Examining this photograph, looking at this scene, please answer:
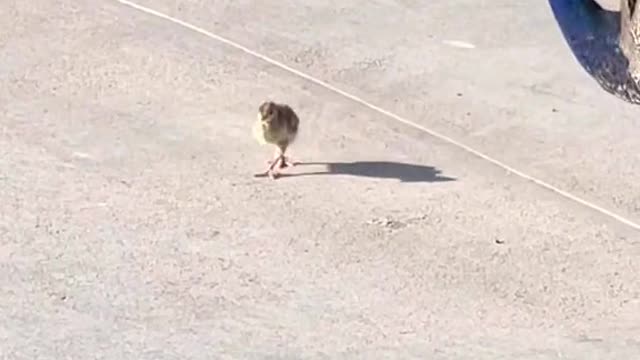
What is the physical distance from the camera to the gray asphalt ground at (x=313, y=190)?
4.38 metres

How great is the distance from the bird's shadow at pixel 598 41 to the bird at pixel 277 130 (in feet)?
5.87

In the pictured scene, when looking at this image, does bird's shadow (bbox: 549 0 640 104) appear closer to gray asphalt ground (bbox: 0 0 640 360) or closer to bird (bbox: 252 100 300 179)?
gray asphalt ground (bbox: 0 0 640 360)

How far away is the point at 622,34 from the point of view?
137 inches

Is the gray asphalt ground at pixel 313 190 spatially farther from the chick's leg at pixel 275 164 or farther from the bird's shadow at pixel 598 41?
the bird's shadow at pixel 598 41

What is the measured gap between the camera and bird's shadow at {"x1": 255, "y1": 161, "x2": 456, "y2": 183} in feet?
17.4

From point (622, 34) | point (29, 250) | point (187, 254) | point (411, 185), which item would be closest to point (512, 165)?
point (411, 185)

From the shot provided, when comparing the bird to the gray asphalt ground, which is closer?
the gray asphalt ground

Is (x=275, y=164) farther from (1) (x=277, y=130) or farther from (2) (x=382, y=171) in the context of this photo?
(2) (x=382, y=171)

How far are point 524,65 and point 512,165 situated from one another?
0.97 m

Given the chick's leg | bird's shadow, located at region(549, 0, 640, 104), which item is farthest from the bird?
bird's shadow, located at region(549, 0, 640, 104)

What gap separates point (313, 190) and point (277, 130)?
0.71 feet

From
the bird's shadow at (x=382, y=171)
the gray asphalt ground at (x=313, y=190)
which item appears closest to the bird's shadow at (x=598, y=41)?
the gray asphalt ground at (x=313, y=190)

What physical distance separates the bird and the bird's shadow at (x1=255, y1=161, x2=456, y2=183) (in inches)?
1.4

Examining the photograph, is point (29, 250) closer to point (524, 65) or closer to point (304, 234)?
point (304, 234)
